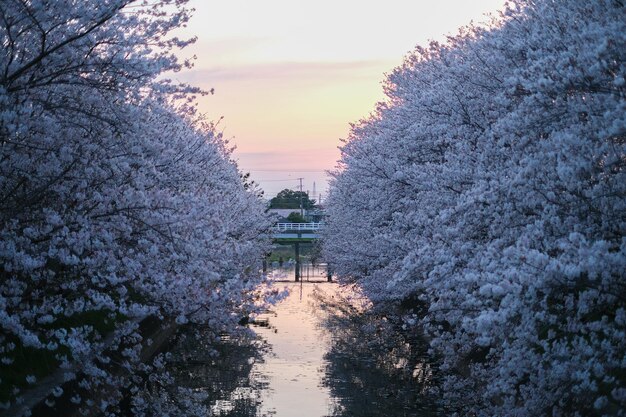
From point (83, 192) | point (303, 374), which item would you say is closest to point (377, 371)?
point (303, 374)

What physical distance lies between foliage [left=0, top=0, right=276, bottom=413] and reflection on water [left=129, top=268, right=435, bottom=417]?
2.60 m

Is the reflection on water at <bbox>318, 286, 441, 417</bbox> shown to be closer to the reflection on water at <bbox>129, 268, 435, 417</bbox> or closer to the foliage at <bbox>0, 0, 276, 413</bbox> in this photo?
the reflection on water at <bbox>129, 268, 435, 417</bbox>

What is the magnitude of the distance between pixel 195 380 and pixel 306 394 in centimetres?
332

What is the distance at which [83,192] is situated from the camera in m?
11.9

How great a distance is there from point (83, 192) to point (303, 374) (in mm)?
11717

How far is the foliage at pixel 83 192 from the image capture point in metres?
11.0

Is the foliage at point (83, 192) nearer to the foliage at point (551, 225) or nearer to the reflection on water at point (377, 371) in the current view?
the foliage at point (551, 225)

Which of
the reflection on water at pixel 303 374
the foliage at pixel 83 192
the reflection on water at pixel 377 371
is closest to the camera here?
the foliage at pixel 83 192

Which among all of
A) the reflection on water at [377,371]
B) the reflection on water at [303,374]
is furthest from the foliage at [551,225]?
the reflection on water at [303,374]

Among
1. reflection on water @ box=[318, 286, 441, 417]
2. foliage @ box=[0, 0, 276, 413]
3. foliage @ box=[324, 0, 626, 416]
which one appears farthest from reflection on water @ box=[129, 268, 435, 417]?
foliage @ box=[324, 0, 626, 416]

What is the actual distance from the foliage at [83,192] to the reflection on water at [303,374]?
2605mm

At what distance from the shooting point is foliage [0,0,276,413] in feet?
36.0

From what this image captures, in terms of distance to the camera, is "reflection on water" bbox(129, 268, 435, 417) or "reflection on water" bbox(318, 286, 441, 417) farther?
"reflection on water" bbox(318, 286, 441, 417)

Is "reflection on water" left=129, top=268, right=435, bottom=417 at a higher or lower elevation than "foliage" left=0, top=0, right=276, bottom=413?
lower
